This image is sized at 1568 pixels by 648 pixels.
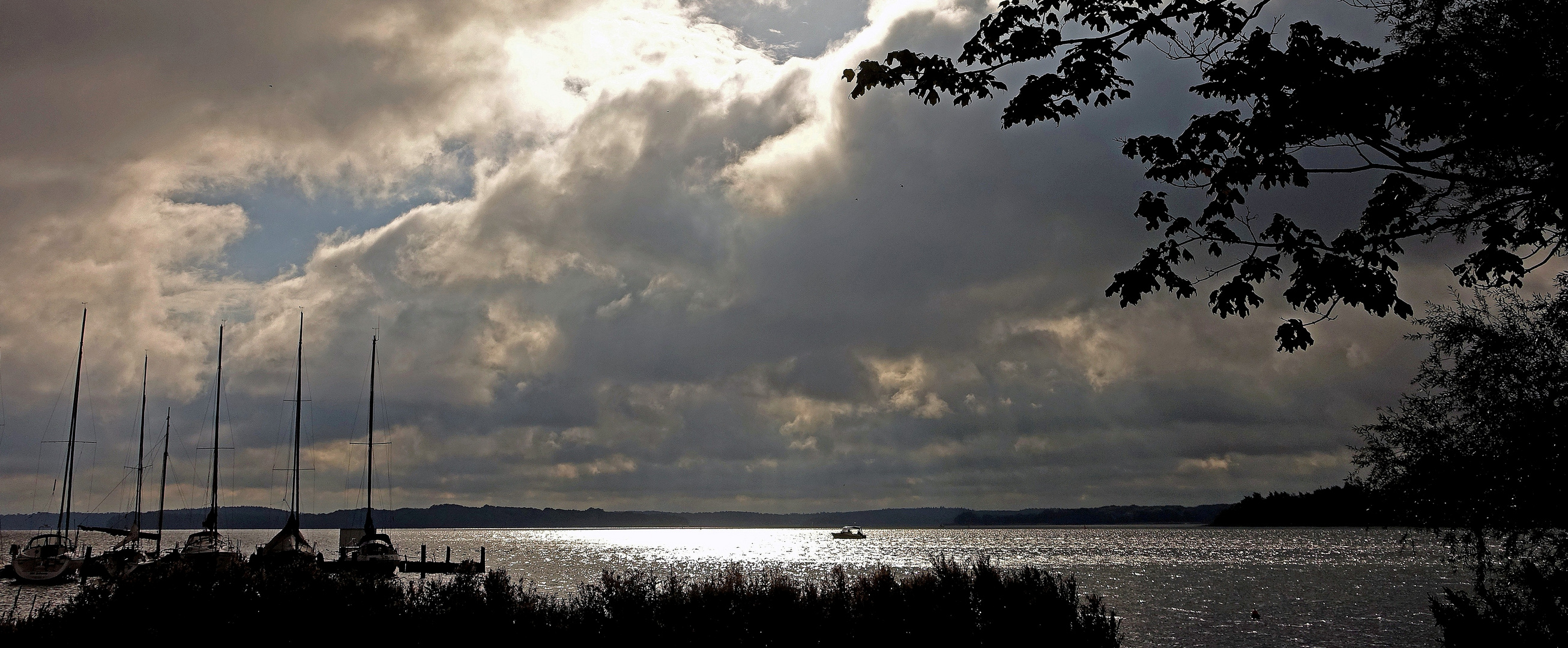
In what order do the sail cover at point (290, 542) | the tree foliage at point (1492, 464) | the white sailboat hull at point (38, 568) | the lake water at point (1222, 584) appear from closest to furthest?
the tree foliage at point (1492, 464) < the lake water at point (1222, 584) < the sail cover at point (290, 542) < the white sailboat hull at point (38, 568)

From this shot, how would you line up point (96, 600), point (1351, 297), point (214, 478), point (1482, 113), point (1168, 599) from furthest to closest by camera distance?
1. point (214, 478)
2. point (1168, 599)
3. point (96, 600)
4. point (1482, 113)
5. point (1351, 297)

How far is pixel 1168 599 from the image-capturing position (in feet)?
238

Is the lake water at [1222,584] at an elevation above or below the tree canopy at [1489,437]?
below

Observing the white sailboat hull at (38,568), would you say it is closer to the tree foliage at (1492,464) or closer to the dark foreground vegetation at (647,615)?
the dark foreground vegetation at (647,615)

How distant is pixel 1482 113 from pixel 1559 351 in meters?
11.0

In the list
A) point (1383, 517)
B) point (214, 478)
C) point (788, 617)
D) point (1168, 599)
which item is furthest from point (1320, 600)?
point (214, 478)

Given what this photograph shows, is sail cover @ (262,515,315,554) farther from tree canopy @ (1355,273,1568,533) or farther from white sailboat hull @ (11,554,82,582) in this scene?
tree canopy @ (1355,273,1568,533)

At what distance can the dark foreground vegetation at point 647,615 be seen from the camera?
2142 cm

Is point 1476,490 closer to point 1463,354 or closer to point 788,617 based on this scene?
point 1463,354

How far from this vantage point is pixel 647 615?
22219 millimetres

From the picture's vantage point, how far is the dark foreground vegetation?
2142 centimetres

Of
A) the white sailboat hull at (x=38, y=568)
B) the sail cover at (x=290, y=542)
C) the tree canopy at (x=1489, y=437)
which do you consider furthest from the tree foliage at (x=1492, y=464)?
the white sailboat hull at (x=38, y=568)

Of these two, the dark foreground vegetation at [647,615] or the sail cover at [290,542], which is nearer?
the dark foreground vegetation at [647,615]

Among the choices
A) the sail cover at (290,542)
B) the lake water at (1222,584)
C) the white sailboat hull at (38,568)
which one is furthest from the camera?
the white sailboat hull at (38,568)
